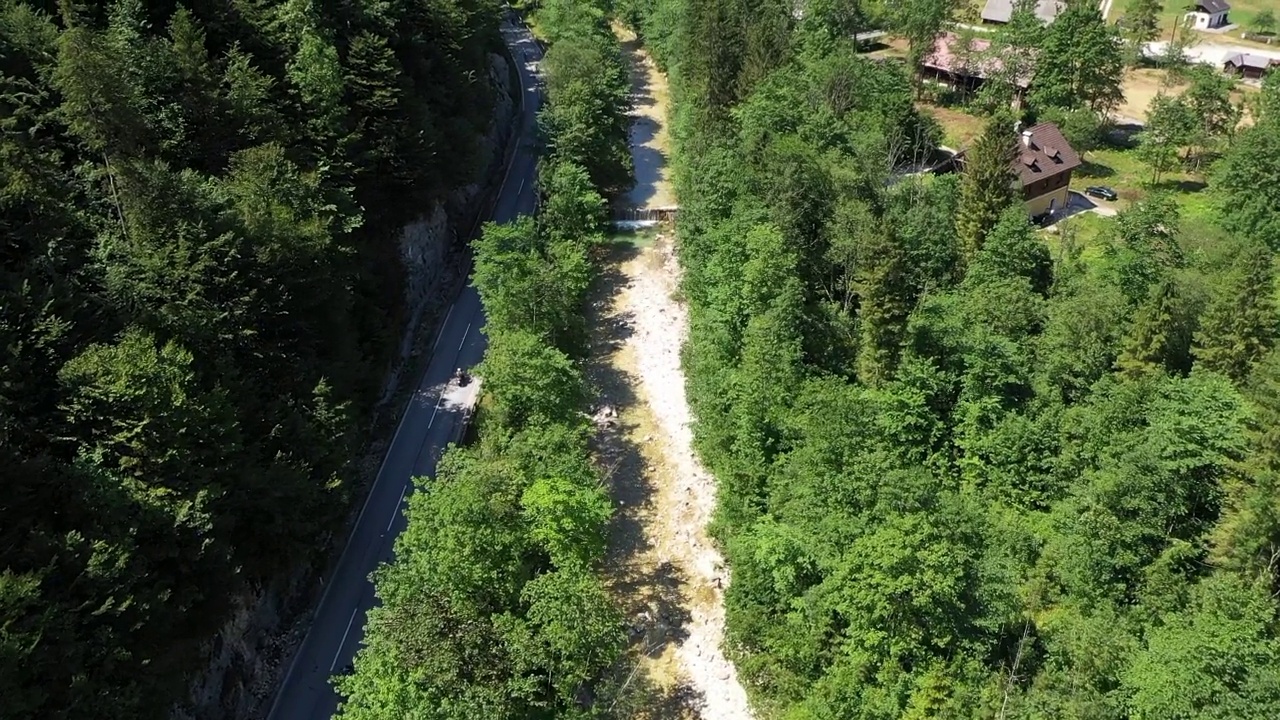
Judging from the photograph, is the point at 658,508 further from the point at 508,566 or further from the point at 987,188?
the point at 987,188

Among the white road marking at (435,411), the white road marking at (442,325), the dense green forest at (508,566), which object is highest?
the dense green forest at (508,566)

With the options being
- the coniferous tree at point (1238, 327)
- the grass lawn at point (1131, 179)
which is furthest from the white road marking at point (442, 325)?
the grass lawn at point (1131, 179)

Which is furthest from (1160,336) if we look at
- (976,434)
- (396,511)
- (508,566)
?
(396,511)

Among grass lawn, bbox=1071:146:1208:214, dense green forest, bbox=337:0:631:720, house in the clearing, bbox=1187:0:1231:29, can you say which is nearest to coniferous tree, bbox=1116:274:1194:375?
dense green forest, bbox=337:0:631:720

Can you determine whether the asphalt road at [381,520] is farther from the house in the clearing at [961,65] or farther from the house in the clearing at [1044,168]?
the house in the clearing at [961,65]

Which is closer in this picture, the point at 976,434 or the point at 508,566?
the point at 508,566

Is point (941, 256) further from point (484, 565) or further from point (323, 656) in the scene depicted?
point (323, 656)
